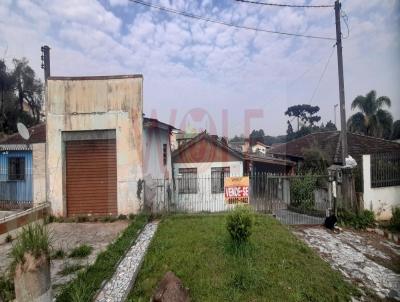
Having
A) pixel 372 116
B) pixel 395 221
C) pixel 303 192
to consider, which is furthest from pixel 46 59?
pixel 372 116

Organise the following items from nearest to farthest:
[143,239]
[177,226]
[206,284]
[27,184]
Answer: [206,284] → [143,239] → [177,226] → [27,184]

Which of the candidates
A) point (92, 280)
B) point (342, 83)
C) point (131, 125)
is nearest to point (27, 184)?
point (131, 125)

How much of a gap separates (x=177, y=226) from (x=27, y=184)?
882 cm

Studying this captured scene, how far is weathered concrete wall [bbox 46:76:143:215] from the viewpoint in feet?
33.3

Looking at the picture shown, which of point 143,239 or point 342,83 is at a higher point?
point 342,83

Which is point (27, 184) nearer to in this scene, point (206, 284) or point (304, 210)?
point (206, 284)

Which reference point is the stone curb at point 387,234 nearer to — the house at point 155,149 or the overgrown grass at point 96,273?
the overgrown grass at point 96,273

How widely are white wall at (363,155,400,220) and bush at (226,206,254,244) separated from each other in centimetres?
716

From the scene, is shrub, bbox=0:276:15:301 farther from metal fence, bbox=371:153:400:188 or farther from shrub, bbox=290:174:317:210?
metal fence, bbox=371:153:400:188

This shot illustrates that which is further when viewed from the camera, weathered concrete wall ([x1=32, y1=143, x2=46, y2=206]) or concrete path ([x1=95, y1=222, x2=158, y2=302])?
weathered concrete wall ([x1=32, y1=143, x2=46, y2=206])

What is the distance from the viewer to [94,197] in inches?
405

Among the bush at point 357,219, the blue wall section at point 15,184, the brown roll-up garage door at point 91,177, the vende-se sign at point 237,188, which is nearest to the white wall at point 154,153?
the brown roll-up garage door at point 91,177

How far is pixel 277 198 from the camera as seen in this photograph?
10.9 m

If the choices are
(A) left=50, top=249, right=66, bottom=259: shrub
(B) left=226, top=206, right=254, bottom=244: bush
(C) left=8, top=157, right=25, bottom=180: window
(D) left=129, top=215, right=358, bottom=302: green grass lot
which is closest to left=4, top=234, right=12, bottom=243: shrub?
(A) left=50, top=249, right=66, bottom=259: shrub
